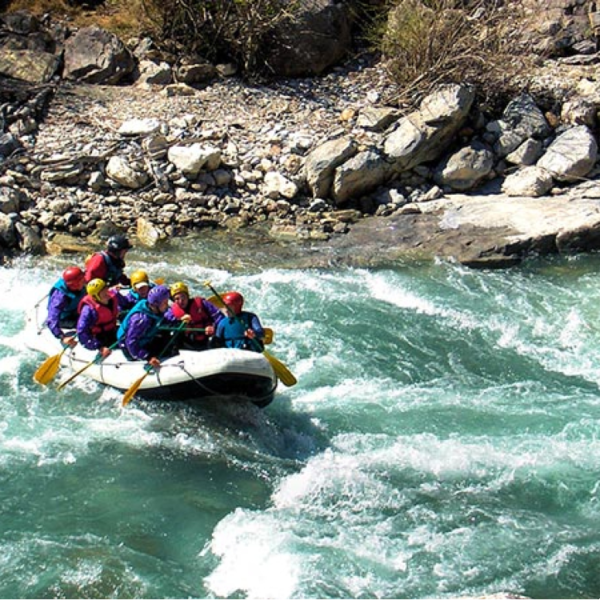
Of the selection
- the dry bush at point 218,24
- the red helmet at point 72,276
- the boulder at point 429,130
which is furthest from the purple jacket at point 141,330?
the dry bush at point 218,24

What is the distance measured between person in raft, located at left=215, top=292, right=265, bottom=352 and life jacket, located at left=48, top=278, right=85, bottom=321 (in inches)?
57.6

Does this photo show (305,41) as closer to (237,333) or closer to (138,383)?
(237,333)

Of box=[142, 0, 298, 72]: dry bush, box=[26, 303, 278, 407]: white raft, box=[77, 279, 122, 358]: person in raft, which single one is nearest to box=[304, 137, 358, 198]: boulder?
box=[142, 0, 298, 72]: dry bush

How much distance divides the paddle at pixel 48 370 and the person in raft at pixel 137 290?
0.68 meters

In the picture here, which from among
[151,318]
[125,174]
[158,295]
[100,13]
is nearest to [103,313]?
[151,318]

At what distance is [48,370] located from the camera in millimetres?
7090

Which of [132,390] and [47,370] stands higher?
[132,390]

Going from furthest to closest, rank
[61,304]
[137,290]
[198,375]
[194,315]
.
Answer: [61,304]
[137,290]
[194,315]
[198,375]

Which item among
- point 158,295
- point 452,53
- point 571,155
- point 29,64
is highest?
point 452,53

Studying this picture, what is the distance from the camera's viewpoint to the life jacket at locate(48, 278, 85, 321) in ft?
24.5

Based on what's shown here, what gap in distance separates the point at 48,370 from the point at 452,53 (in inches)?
281

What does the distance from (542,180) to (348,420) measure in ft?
16.5

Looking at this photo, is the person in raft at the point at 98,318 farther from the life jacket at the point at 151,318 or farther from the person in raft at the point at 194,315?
the person in raft at the point at 194,315

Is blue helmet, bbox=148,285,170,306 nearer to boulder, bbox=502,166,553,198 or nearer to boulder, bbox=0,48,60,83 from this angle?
boulder, bbox=502,166,553,198
